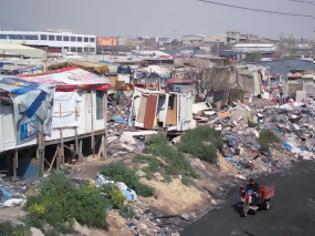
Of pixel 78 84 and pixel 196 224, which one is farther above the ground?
pixel 78 84

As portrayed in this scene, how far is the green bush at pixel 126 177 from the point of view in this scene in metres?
14.0

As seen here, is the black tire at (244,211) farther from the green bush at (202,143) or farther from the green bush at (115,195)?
the green bush at (202,143)

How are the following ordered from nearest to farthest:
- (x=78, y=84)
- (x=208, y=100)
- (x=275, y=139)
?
1. (x=78, y=84)
2. (x=275, y=139)
3. (x=208, y=100)

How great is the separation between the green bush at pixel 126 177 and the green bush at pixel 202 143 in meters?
5.11

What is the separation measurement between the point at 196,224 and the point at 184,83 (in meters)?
15.1

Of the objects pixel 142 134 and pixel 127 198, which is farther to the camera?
pixel 142 134

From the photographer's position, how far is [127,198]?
13430mm

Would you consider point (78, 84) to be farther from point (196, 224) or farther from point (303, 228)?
point (303, 228)

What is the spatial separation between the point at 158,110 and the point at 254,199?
7.03 meters

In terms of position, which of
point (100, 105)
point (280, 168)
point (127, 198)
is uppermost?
point (100, 105)

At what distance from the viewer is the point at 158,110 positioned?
68.7ft

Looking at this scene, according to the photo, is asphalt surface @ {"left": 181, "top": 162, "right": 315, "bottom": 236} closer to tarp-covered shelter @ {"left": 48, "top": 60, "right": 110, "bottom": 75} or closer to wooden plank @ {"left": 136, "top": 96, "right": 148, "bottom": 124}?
wooden plank @ {"left": 136, "top": 96, "right": 148, "bottom": 124}

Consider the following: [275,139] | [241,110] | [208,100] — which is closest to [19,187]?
[275,139]

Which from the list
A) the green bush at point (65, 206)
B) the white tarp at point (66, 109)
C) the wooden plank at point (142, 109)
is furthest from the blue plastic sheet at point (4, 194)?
the wooden plank at point (142, 109)
